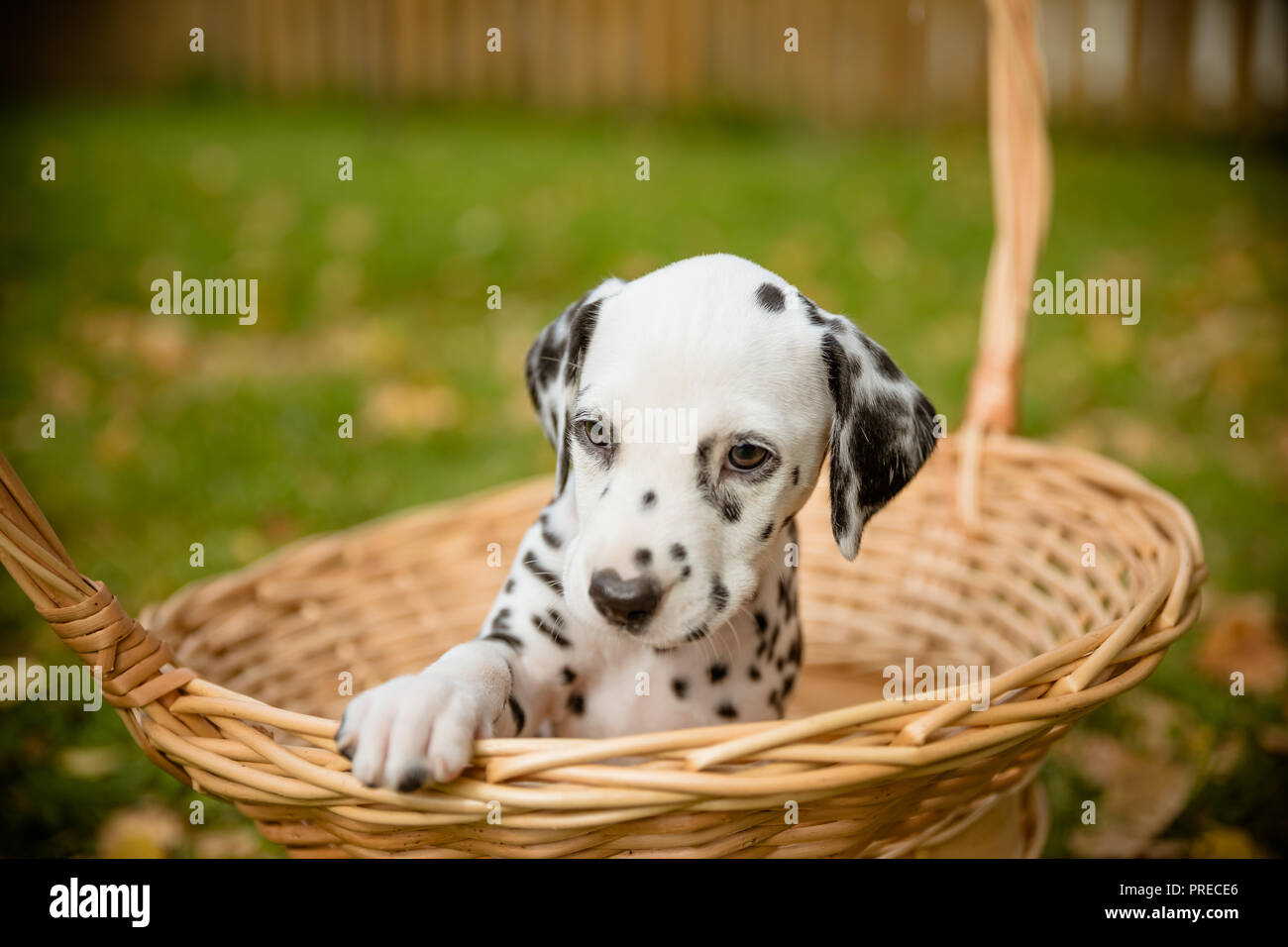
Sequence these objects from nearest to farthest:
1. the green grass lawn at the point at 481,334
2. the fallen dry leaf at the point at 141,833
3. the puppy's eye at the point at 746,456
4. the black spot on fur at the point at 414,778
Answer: the black spot on fur at the point at 414,778
the puppy's eye at the point at 746,456
the fallen dry leaf at the point at 141,833
the green grass lawn at the point at 481,334

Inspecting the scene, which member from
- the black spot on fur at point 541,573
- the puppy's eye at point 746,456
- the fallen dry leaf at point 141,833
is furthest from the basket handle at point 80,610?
the puppy's eye at point 746,456

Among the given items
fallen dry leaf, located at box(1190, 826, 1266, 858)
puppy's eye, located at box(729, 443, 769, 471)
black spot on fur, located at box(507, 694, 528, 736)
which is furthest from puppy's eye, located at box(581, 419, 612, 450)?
fallen dry leaf, located at box(1190, 826, 1266, 858)

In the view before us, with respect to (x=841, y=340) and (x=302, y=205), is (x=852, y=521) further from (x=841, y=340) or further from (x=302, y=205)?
(x=302, y=205)

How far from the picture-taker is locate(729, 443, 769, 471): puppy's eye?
201cm

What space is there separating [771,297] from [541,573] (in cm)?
72

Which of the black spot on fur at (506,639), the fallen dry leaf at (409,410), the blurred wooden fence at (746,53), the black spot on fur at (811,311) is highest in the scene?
the blurred wooden fence at (746,53)

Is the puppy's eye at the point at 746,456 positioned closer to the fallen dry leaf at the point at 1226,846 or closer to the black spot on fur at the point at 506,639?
the black spot on fur at the point at 506,639

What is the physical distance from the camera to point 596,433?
2086 millimetres

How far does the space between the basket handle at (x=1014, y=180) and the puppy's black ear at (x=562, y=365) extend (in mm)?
1273

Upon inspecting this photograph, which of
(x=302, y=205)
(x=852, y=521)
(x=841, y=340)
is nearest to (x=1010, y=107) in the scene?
(x=841, y=340)

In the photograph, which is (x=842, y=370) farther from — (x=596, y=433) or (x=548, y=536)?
(x=548, y=536)

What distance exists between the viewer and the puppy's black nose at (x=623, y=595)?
1853mm

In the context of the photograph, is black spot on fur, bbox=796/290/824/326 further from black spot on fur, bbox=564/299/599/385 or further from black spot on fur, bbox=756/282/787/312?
black spot on fur, bbox=564/299/599/385

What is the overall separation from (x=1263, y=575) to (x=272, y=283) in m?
4.82
